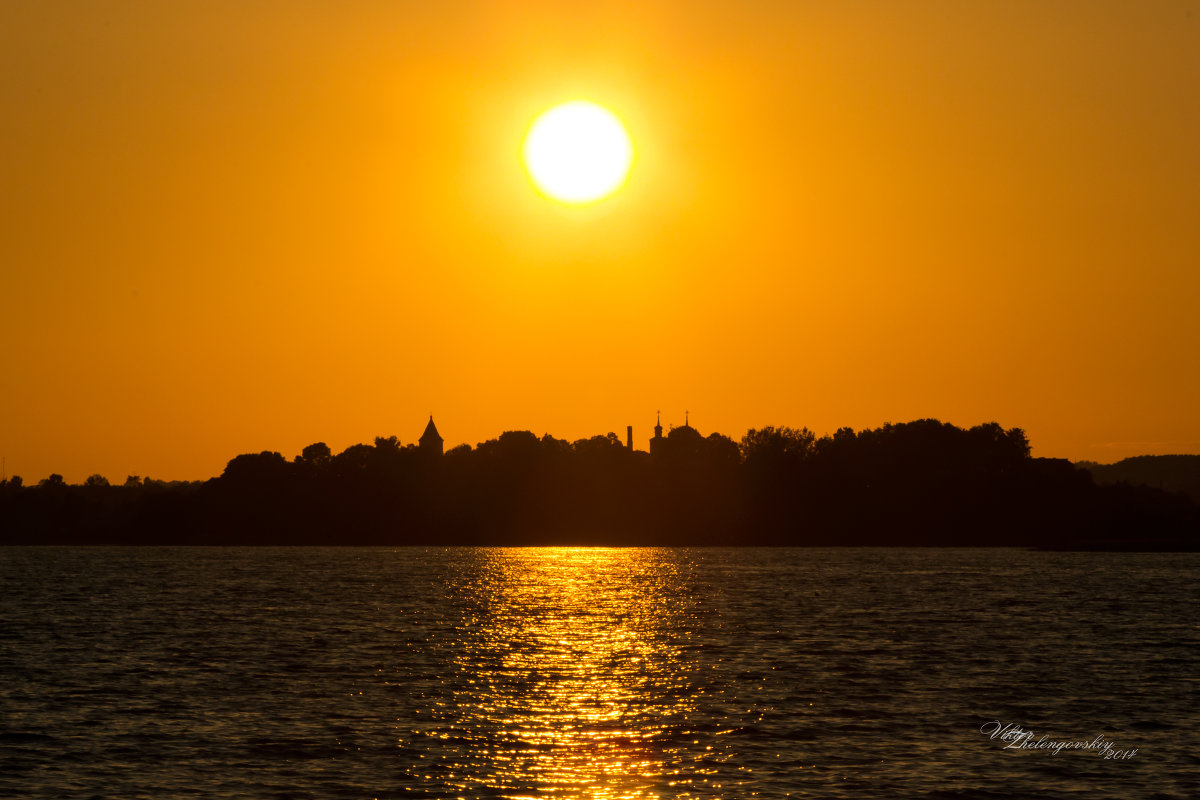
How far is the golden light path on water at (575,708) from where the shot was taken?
35.4 metres

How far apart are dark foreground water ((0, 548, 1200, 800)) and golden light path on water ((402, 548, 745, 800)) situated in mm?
150

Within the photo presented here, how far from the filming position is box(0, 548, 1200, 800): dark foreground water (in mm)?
35625

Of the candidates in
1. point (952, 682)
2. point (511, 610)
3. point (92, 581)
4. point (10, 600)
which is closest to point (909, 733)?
point (952, 682)

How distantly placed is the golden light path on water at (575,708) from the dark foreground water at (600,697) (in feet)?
0.49

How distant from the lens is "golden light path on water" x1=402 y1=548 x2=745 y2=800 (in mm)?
35375

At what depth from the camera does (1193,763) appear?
124ft

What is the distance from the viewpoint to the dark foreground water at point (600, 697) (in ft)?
117

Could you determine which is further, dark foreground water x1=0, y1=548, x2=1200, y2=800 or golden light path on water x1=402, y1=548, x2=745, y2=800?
dark foreground water x1=0, y1=548, x2=1200, y2=800

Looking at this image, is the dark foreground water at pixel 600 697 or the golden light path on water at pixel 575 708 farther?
the dark foreground water at pixel 600 697

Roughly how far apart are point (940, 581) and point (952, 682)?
3090 inches

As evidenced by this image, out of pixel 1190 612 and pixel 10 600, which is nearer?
pixel 1190 612

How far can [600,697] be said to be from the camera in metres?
49.8

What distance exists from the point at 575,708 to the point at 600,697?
2.88 m

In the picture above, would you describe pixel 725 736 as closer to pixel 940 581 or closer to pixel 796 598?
pixel 796 598
